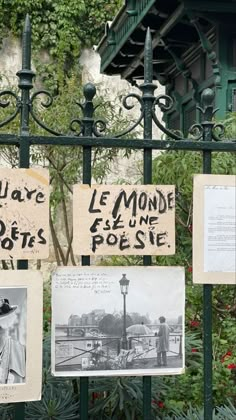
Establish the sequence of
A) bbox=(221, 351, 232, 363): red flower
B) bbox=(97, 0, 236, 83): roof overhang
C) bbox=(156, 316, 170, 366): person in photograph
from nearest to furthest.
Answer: bbox=(156, 316, 170, 366): person in photograph < bbox=(221, 351, 232, 363): red flower < bbox=(97, 0, 236, 83): roof overhang

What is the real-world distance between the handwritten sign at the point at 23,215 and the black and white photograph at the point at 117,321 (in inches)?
5.9

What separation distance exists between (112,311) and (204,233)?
484 millimetres

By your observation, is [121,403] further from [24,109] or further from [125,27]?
[125,27]

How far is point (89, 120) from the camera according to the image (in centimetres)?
251

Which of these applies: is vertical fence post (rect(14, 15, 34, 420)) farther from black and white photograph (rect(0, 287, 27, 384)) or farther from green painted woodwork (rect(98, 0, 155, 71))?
green painted woodwork (rect(98, 0, 155, 71))

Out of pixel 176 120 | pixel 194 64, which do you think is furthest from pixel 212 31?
pixel 176 120

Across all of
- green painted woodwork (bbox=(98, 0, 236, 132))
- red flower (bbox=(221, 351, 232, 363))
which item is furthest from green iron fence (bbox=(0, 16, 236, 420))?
green painted woodwork (bbox=(98, 0, 236, 132))

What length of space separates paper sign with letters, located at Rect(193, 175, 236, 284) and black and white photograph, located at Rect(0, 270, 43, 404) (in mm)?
657

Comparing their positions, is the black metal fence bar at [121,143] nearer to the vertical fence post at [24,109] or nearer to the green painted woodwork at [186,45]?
the vertical fence post at [24,109]

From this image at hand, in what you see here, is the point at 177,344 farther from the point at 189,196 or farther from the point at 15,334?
the point at 189,196

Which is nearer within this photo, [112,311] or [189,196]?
[112,311]

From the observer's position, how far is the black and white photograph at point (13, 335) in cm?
243

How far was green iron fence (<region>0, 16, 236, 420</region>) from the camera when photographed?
2461 millimetres

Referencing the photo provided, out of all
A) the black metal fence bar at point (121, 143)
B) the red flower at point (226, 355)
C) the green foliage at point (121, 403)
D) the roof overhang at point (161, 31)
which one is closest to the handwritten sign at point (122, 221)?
the black metal fence bar at point (121, 143)
